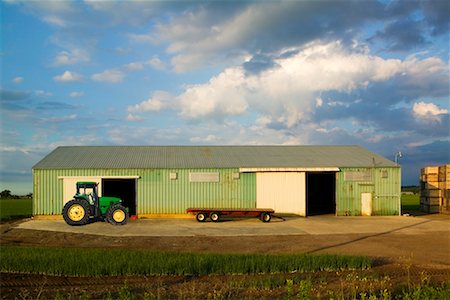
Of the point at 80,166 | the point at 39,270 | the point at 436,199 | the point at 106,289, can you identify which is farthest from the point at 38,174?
the point at 436,199

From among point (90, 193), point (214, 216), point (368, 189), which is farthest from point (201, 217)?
point (368, 189)

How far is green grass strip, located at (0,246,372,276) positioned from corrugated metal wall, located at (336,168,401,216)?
20.1 meters

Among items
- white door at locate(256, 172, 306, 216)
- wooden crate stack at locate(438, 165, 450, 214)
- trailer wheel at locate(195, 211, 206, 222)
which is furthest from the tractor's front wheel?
wooden crate stack at locate(438, 165, 450, 214)

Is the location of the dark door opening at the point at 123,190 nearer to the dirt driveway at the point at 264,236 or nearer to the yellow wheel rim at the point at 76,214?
the dirt driveway at the point at 264,236

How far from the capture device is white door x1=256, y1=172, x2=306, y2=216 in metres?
33.7

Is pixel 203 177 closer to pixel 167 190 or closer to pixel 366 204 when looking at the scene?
pixel 167 190

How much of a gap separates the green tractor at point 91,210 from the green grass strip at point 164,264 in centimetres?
1107

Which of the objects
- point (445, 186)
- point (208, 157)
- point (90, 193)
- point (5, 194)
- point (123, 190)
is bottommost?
point (5, 194)

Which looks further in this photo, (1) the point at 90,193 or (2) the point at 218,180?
(2) the point at 218,180

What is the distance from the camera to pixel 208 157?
3712 cm

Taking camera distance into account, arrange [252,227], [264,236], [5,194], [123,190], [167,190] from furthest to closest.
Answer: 1. [5,194]
2. [123,190]
3. [167,190]
4. [252,227]
5. [264,236]

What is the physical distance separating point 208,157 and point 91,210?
1208cm

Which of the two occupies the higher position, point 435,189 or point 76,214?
point 435,189

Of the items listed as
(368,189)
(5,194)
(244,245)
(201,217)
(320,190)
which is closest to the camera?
(244,245)
